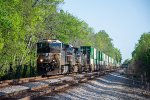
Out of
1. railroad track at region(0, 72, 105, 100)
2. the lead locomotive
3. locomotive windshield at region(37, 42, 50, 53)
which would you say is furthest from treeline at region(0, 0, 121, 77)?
railroad track at region(0, 72, 105, 100)

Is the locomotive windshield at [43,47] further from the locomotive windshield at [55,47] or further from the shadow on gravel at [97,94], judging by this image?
the shadow on gravel at [97,94]

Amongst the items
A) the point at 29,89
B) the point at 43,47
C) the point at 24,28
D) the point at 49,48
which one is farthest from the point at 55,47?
the point at 29,89

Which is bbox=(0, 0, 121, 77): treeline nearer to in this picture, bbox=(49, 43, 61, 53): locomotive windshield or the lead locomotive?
the lead locomotive

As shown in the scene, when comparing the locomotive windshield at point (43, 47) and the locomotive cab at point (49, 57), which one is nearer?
the locomotive cab at point (49, 57)

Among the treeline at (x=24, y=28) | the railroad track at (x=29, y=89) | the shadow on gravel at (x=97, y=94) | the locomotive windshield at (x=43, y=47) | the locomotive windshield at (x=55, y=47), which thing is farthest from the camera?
the locomotive windshield at (x=43, y=47)

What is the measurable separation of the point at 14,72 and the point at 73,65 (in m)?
7.12

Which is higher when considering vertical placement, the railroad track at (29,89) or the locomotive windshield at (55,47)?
the locomotive windshield at (55,47)

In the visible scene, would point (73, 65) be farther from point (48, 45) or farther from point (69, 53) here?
point (48, 45)

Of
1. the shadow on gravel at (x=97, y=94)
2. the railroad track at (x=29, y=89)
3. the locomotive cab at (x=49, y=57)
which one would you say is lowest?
the shadow on gravel at (x=97, y=94)

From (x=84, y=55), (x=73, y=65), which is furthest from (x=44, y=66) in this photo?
(x=84, y=55)

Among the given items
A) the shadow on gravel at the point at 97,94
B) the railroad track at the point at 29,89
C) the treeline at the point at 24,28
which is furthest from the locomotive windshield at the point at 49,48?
the shadow on gravel at the point at 97,94

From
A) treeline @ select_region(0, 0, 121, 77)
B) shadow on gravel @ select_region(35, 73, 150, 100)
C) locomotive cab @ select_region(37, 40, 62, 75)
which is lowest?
shadow on gravel @ select_region(35, 73, 150, 100)

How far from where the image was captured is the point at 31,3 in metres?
35.3

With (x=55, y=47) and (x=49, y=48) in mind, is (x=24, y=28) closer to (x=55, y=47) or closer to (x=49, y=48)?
(x=49, y=48)
